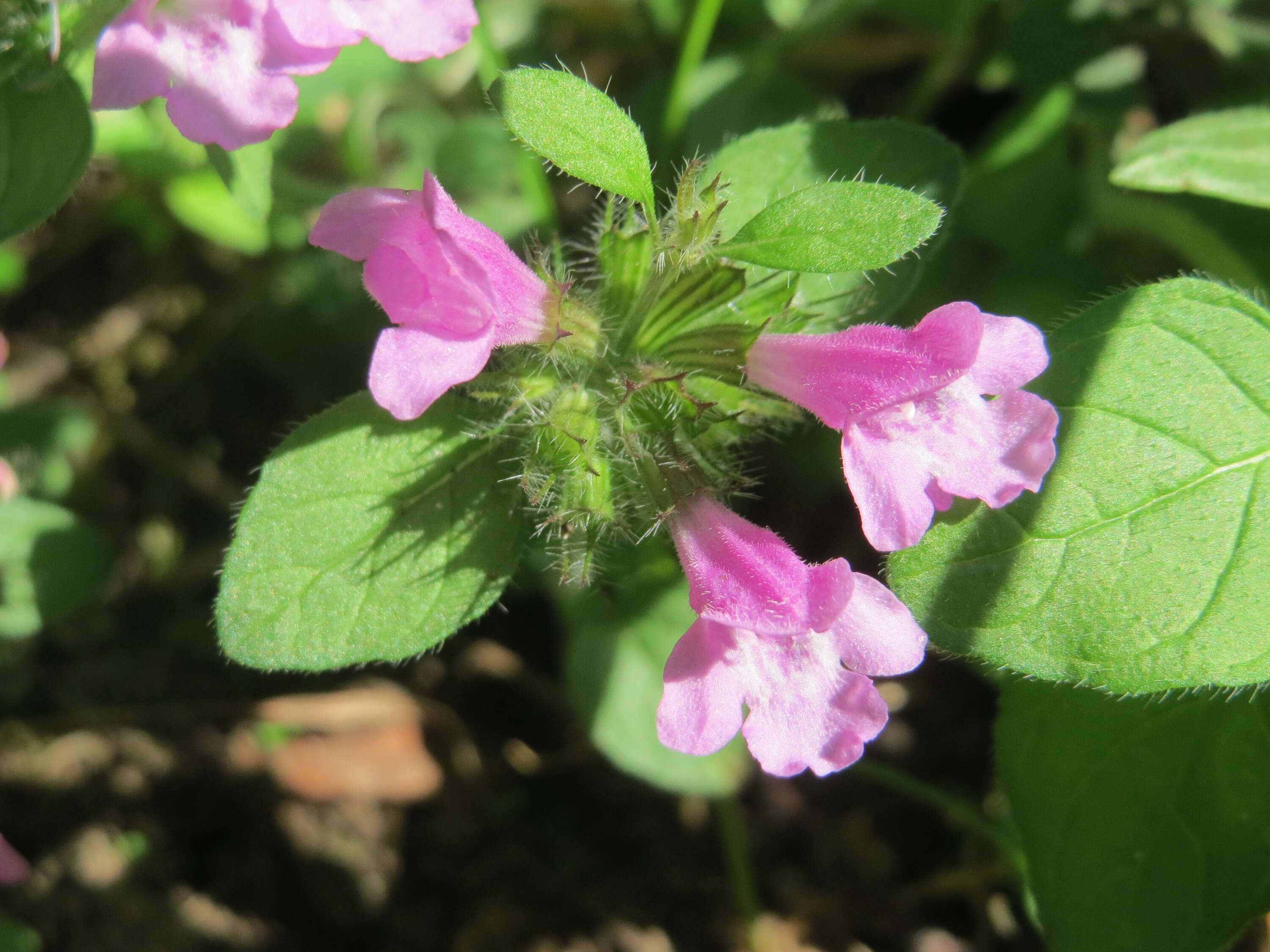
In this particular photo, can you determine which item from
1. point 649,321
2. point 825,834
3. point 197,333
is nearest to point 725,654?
point 649,321

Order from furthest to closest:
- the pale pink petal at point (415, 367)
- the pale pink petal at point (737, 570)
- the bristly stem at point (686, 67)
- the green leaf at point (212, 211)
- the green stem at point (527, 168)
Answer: the green leaf at point (212, 211) < the bristly stem at point (686, 67) < the green stem at point (527, 168) < the pale pink petal at point (737, 570) < the pale pink petal at point (415, 367)

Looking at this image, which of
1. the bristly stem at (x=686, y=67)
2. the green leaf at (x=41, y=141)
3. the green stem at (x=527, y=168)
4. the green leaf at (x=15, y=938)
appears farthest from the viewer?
the bristly stem at (x=686, y=67)

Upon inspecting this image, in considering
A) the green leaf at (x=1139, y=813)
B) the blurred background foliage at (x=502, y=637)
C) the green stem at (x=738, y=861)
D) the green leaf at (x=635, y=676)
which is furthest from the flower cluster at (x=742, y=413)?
the green stem at (x=738, y=861)

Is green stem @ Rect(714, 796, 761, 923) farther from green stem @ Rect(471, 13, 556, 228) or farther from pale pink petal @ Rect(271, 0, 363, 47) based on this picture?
pale pink petal @ Rect(271, 0, 363, 47)

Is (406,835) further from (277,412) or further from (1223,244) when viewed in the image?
(1223,244)

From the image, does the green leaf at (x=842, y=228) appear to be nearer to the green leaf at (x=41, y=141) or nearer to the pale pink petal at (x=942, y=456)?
the pale pink petal at (x=942, y=456)

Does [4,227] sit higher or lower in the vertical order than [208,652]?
higher

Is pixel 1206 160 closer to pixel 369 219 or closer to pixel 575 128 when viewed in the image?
pixel 575 128
